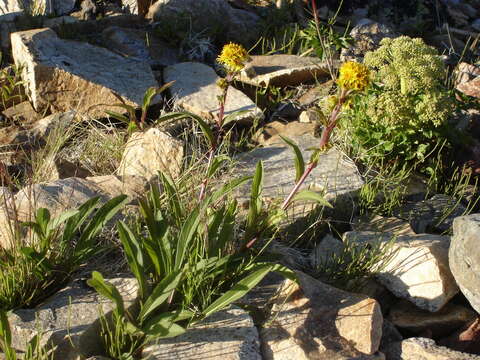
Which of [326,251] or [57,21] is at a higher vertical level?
[57,21]

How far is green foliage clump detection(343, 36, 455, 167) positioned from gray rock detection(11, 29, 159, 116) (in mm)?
1716

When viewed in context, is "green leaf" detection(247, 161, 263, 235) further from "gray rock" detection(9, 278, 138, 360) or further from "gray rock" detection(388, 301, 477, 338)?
"gray rock" detection(388, 301, 477, 338)

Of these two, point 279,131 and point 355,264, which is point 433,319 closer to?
point 355,264

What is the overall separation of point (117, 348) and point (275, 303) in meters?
0.82

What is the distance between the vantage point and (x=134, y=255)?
2904 millimetres

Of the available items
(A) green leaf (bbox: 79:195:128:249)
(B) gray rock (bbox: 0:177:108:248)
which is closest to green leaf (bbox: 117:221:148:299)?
(A) green leaf (bbox: 79:195:128:249)

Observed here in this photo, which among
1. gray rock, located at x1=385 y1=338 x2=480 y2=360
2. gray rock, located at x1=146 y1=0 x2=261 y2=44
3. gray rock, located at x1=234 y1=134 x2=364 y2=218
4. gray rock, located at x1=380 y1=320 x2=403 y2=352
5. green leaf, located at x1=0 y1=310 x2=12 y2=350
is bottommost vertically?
gray rock, located at x1=380 y1=320 x2=403 y2=352

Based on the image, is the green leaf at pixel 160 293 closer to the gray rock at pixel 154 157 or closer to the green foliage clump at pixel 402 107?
the gray rock at pixel 154 157

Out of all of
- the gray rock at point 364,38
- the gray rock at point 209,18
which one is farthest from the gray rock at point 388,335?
the gray rock at point 209,18

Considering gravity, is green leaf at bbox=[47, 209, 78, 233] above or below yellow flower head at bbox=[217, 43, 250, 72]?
below

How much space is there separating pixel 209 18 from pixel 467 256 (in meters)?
3.96

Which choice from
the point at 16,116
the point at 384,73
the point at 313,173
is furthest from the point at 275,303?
the point at 16,116

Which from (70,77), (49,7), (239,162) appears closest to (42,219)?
(239,162)

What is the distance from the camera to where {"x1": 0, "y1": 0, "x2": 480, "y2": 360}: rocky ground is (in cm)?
294
